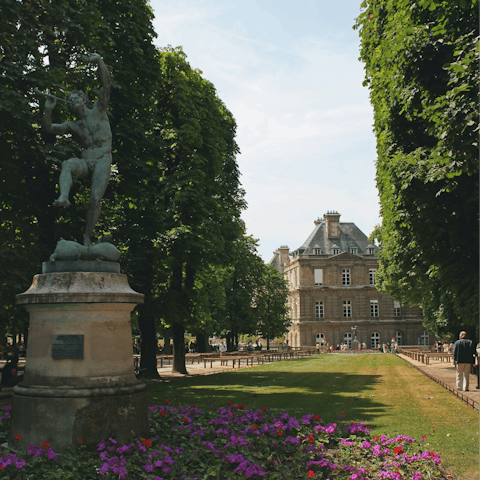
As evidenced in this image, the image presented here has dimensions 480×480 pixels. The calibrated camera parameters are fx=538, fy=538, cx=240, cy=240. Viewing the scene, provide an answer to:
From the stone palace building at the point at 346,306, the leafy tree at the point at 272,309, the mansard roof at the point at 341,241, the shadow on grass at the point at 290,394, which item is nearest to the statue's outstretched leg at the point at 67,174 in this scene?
the shadow on grass at the point at 290,394

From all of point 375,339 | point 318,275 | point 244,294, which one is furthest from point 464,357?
point 375,339

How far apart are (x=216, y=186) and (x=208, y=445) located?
16.4m

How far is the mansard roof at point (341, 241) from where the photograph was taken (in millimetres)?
77812

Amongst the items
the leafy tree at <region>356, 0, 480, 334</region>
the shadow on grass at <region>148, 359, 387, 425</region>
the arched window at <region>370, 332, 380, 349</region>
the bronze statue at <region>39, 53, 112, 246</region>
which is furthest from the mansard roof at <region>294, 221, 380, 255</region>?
the bronze statue at <region>39, 53, 112, 246</region>

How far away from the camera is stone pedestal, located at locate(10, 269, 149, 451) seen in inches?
287

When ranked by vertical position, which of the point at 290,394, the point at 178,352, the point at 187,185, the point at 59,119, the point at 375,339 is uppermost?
the point at 59,119

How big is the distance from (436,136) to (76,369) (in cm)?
862

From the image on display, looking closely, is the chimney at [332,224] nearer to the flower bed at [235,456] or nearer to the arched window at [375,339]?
the arched window at [375,339]

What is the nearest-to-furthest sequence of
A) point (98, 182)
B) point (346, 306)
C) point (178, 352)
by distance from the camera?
point (98, 182) → point (178, 352) → point (346, 306)

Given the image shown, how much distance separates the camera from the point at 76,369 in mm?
7516

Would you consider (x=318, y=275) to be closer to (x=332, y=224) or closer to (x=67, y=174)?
(x=332, y=224)

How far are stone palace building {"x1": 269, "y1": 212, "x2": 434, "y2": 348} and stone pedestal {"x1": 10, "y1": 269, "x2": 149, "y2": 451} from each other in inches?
2721

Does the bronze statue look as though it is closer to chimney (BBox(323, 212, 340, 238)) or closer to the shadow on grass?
the shadow on grass

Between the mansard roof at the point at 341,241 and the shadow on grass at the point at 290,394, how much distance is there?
57.1 m
